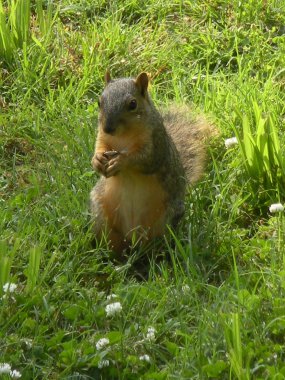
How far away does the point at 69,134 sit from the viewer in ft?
17.4

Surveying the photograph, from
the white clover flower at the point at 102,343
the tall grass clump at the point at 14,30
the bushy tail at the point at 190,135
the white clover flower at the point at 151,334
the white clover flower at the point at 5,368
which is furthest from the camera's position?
the tall grass clump at the point at 14,30

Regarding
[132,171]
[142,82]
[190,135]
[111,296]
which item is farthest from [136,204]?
[190,135]

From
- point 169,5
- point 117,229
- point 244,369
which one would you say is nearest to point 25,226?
point 117,229

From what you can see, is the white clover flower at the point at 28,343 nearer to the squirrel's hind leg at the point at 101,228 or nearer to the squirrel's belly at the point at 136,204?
the squirrel's hind leg at the point at 101,228

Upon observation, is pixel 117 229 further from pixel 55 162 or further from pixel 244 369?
pixel 244 369

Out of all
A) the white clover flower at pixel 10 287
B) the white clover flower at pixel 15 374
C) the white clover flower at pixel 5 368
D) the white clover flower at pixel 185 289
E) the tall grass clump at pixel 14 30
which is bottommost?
the white clover flower at pixel 185 289

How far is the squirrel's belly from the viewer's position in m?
4.59

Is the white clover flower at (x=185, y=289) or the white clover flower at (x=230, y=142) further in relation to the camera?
the white clover flower at (x=230, y=142)

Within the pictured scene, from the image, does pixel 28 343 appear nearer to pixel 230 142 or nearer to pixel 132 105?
pixel 132 105

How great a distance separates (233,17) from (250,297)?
2.66m

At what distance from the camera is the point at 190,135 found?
5180mm

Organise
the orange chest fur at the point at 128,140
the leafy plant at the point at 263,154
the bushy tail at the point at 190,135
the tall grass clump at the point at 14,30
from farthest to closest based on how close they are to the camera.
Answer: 1. the tall grass clump at the point at 14,30
2. the bushy tail at the point at 190,135
3. the leafy plant at the point at 263,154
4. the orange chest fur at the point at 128,140

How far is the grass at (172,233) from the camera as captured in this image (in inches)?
147

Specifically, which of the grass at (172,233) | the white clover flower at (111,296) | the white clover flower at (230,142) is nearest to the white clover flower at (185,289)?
the grass at (172,233)
